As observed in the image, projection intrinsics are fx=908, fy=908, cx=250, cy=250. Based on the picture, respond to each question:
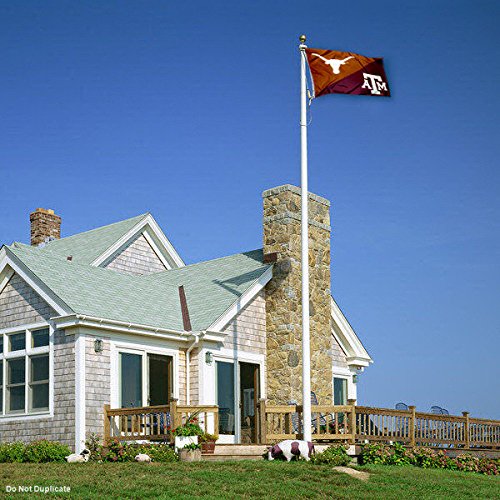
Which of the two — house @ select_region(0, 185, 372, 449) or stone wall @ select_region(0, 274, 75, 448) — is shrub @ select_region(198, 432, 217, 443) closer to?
house @ select_region(0, 185, 372, 449)

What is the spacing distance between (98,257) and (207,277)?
4344 millimetres

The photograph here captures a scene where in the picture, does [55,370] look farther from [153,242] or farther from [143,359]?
[153,242]

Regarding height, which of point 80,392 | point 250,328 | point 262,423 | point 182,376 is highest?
point 250,328

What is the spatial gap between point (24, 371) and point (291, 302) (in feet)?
22.7

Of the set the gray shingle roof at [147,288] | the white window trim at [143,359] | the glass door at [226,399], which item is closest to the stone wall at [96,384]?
the white window trim at [143,359]

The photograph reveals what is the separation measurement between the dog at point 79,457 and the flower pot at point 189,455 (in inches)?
81.3

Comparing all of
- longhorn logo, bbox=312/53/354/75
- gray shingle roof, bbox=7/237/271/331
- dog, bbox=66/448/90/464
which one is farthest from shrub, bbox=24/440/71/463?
longhorn logo, bbox=312/53/354/75

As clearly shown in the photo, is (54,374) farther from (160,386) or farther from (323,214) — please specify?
(323,214)

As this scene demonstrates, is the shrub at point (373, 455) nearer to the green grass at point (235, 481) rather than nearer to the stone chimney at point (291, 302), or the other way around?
the green grass at point (235, 481)

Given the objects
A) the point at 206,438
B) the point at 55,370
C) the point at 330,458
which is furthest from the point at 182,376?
the point at 330,458

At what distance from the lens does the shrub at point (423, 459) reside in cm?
1862

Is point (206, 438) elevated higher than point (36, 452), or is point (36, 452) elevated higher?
point (206, 438)

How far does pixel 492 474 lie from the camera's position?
20156 mm

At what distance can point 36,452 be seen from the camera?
61.5ft
